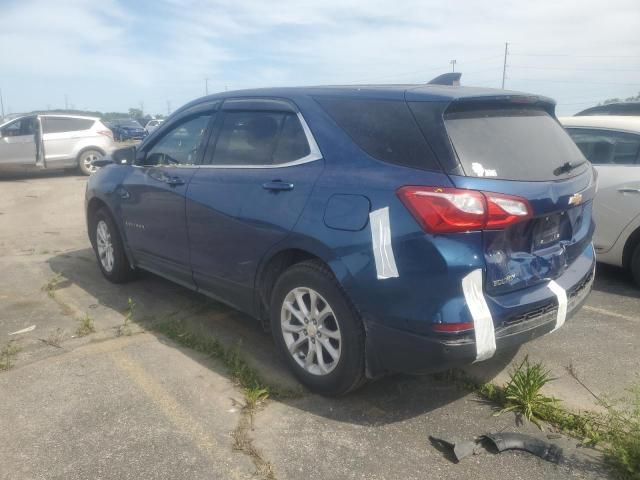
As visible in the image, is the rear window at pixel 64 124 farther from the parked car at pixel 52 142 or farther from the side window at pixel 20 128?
the side window at pixel 20 128

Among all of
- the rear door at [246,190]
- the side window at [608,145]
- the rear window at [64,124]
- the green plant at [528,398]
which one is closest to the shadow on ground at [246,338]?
the green plant at [528,398]

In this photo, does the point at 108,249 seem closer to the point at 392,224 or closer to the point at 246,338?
the point at 246,338

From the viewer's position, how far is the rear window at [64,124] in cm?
1455

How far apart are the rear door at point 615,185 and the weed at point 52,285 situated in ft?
16.4

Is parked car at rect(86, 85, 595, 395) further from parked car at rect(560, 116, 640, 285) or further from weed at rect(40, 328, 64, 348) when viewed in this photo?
parked car at rect(560, 116, 640, 285)

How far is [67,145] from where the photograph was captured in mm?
14734

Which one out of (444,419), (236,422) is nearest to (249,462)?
(236,422)

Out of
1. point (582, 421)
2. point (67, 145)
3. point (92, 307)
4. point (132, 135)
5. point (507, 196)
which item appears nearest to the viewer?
point (507, 196)

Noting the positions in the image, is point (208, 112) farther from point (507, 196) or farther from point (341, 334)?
point (507, 196)

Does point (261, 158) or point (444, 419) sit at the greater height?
point (261, 158)

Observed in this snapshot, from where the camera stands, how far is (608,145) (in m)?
5.26

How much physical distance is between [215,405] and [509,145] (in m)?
2.16

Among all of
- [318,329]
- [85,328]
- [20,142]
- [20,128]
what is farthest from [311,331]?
→ [20,128]

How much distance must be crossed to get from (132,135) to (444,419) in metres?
34.9
